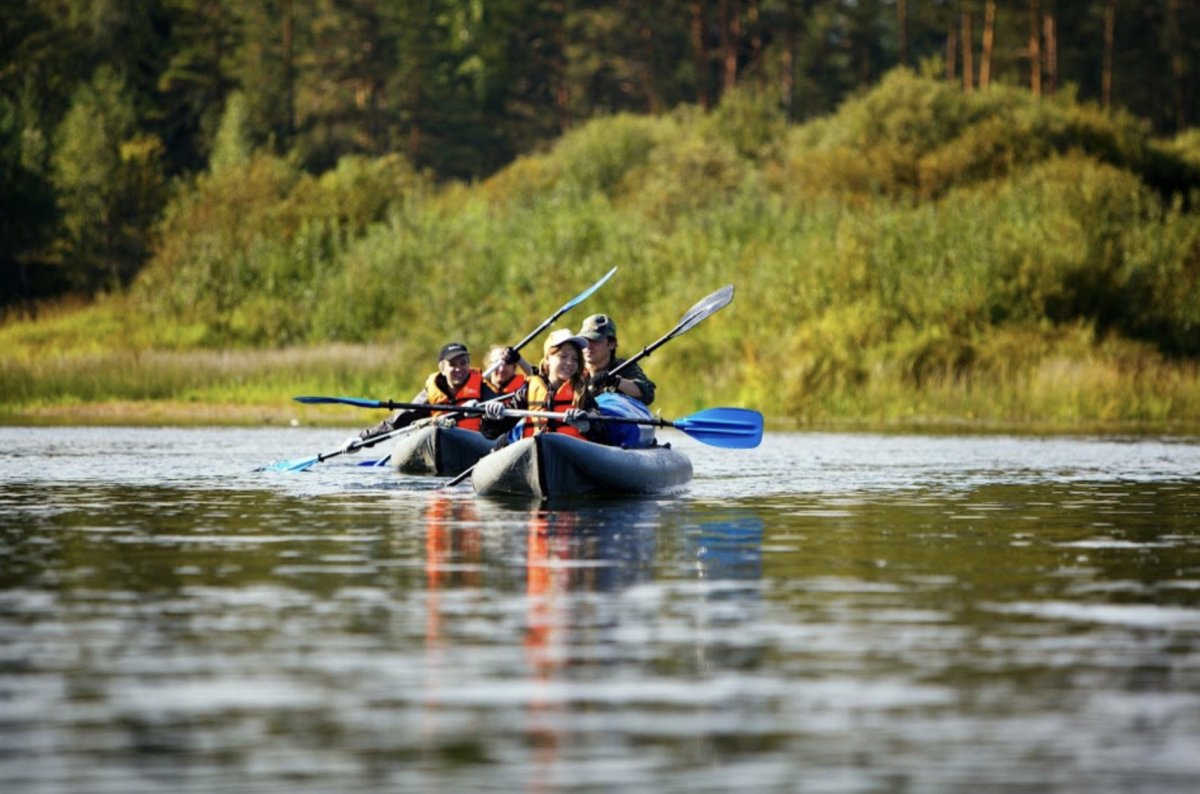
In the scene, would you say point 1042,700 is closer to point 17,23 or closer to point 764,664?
point 764,664

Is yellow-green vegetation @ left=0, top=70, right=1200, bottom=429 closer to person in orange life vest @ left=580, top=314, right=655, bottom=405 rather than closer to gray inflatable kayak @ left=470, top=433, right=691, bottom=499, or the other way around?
person in orange life vest @ left=580, top=314, right=655, bottom=405

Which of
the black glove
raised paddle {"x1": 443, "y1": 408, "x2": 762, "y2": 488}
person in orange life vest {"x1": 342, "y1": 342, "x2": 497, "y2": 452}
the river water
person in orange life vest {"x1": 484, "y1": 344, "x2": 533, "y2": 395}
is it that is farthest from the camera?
person in orange life vest {"x1": 342, "y1": 342, "x2": 497, "y2": 452}

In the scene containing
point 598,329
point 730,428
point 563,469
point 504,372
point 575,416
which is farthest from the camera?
point 504,372

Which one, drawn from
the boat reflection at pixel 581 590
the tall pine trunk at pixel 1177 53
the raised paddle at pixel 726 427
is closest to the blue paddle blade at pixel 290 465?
the raised paddle at pixel 726 427

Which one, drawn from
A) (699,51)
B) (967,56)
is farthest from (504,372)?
(699,51)

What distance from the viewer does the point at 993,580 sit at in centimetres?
1281

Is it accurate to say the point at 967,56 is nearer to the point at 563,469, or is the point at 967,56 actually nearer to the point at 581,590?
the point at 563,469

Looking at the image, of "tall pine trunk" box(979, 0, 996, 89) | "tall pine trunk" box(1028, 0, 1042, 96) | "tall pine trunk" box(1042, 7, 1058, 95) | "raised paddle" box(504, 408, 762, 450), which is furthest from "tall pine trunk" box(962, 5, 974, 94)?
"raised paddle" box(504, 408, 762, 450)

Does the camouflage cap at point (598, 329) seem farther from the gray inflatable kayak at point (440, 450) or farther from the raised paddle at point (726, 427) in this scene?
the gray inflatable kayak at point (440, 450)

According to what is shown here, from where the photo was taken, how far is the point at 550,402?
19.5 m

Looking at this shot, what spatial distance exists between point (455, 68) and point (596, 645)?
79134mm

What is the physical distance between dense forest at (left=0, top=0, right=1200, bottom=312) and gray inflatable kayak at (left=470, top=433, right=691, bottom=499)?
47.1 m

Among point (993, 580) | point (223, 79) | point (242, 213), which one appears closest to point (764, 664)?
point (993, 580)

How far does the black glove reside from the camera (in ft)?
66.2
